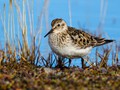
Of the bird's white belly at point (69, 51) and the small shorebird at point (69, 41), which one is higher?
the small shorebird at point (69, 41)

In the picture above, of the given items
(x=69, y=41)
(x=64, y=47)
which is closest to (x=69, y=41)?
(x=69, y=41)

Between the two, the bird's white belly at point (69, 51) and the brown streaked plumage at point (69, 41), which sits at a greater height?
the brown streaked plumage at point (69, 41)

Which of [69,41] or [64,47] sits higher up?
[69,41]

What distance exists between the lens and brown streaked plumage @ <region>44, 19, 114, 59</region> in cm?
905

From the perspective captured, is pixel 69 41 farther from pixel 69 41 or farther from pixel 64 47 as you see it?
pixel 64 47

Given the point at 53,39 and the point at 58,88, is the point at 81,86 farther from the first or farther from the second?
the point at 53,39

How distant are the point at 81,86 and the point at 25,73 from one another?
4.81ft

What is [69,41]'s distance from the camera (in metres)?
9.16

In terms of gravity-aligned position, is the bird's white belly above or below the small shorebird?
below

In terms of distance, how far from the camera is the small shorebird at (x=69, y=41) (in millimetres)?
9055

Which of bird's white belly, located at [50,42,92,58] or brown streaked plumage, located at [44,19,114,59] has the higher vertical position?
brown streaked plumage, located at [44,19,114,59]

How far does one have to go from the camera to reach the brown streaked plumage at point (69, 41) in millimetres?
9055

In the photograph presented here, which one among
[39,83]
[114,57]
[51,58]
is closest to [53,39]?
[51,58]

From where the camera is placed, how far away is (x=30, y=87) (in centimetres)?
658
